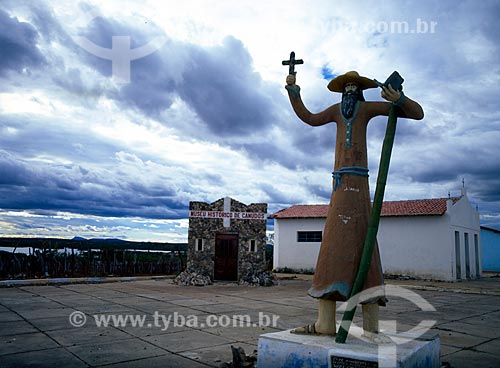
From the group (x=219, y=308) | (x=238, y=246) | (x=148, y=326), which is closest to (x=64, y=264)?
(x=238, y=246)

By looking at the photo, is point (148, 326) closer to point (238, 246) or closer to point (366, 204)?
point (366, 204)

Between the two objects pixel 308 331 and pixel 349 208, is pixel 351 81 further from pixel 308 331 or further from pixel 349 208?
pixel 308 331

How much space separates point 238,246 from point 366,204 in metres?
11.1

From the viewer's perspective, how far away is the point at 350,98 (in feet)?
13.9

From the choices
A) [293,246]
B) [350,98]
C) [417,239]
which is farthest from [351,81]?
[293,246]

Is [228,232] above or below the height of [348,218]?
above

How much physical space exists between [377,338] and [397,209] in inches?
618

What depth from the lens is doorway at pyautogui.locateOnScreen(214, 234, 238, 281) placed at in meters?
14.9

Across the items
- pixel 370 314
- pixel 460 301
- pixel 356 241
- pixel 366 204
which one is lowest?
pixel 460 301

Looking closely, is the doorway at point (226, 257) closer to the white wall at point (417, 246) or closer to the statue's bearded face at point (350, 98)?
the white wall at point (417, 246)

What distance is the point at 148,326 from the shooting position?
21.3ft

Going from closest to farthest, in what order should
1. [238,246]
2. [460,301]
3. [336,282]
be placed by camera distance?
[336,282] → [460,301] → [238,246]

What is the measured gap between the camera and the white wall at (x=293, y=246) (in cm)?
2045

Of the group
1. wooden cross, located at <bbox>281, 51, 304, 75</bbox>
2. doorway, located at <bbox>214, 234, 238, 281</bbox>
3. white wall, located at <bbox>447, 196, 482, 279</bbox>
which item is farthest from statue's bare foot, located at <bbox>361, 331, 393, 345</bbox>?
white wall, located at <bbox>447, 196, 482, 279</bbox>
